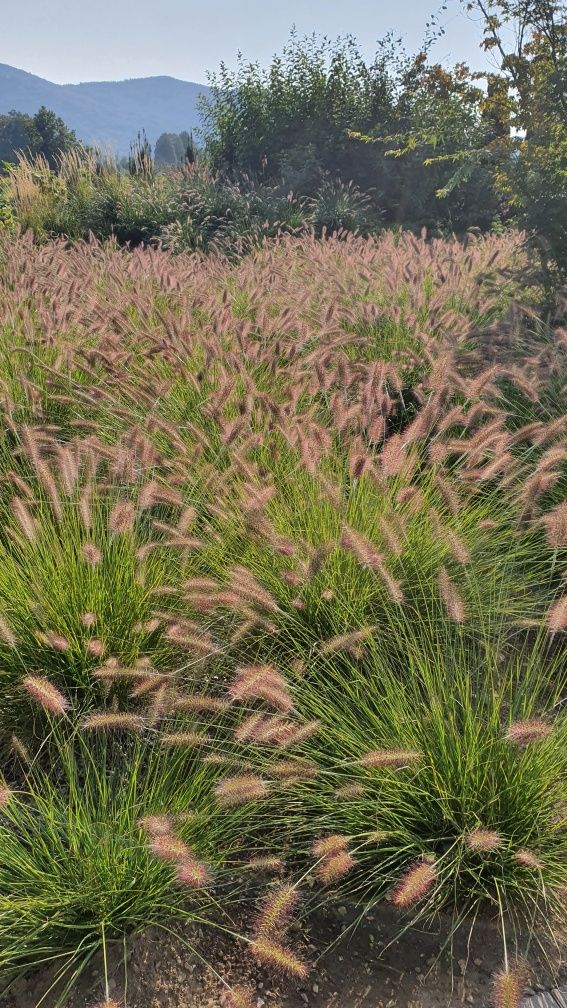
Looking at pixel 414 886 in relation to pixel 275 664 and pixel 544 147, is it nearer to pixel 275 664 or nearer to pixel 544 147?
pixel 275 664

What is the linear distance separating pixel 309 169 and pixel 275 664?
1297cm

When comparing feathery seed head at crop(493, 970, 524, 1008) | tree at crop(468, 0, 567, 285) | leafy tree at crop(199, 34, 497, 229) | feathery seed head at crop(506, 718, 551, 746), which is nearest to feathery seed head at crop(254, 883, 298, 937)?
feathery seed head at crop(493, 970, 524, 1008)

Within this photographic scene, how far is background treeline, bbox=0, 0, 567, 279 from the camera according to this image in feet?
36.0

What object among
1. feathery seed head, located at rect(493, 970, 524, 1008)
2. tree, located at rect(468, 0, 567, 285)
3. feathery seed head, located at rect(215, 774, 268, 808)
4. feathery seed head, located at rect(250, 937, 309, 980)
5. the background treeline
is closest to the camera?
feathery seed head, located at rect(493, 970, 524, 1008)

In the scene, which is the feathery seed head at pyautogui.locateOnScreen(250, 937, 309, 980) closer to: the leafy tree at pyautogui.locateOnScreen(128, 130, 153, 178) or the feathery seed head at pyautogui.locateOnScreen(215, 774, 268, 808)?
the feathery seed head at pyautogui.locateOnScreen(215, 774, 268, 808)

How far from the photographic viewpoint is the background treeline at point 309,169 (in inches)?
432

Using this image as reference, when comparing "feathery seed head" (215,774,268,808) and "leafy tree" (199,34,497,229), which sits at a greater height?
"leafy tree" (199,34,497,229)

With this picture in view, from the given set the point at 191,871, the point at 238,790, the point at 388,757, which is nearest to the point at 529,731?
the point at 388,757

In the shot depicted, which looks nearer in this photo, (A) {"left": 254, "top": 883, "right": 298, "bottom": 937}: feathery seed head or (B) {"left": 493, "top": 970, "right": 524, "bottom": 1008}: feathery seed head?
(B) {"left": 493, "top": 970, "right": 524, "bottom": 1008}: feathery seed head

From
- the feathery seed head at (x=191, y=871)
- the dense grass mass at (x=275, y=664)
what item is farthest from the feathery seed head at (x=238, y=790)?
the feathery seed head at (x=191, y=871)

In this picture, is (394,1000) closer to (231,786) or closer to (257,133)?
(231,786)

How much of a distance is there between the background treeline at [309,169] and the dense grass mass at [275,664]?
21.4 feet

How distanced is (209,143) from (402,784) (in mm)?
15693

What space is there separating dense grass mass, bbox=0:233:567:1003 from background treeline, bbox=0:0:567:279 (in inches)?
256
